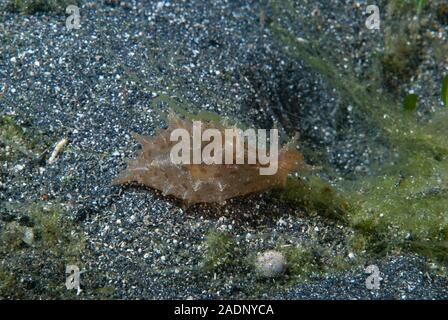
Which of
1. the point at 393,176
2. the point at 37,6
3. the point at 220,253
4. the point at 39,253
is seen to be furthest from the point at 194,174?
the point at 37,6

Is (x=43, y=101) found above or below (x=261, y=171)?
above

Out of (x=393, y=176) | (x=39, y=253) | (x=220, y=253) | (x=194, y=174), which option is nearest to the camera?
(x=39, y=253)

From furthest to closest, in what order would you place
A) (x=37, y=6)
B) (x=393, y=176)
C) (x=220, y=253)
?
(x=37, y=6)
(x=393, y=176)
(x=220, y=253)

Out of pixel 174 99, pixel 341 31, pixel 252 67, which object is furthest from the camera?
pixel 341 31

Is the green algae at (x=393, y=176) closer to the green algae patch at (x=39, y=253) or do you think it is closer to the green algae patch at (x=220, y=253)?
the green algae patch at (x=220, y=253)

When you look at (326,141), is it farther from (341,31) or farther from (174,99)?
(174,99)

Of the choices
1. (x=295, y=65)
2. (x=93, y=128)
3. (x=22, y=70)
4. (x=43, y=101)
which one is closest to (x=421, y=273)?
(x=295, y=65)

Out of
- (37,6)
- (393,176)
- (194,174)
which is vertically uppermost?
(37,6)

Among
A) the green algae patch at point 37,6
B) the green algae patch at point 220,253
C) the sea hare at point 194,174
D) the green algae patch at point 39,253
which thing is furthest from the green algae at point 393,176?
the green algae patch at point 37,6

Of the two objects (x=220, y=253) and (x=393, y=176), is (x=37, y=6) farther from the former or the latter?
(x=393, y=176)
